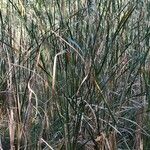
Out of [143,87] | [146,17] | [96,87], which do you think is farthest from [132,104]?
Answer: [146,17]

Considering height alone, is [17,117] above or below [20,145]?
above

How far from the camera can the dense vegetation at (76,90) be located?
1.44m

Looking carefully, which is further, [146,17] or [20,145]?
[146,17]

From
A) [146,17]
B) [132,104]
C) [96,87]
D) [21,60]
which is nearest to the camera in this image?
[96,87]

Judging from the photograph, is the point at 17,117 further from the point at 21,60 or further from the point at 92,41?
the point at 92,41

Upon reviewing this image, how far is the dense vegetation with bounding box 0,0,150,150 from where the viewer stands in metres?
1.44

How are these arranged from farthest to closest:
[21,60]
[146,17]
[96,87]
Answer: [146,17]
[21,60]
[96,87]

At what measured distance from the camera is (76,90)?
155 centimetres

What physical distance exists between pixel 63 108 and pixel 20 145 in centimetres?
21

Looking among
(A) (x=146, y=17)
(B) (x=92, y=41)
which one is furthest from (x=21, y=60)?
(A) (x=146, y=17)

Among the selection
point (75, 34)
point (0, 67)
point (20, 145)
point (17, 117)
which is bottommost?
point (20, 145)

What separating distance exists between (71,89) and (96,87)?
10cm

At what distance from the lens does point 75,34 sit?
1.76m

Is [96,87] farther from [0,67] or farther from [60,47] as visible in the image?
[0,67]
